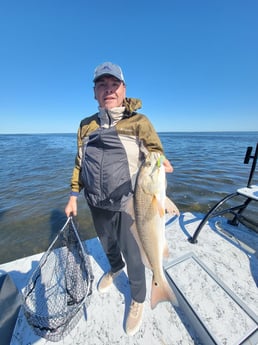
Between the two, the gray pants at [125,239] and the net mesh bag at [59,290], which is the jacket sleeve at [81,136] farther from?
the net mesh bag at [59,290]

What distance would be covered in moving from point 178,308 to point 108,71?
2923mm

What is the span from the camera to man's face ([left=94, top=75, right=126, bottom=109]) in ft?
5.92

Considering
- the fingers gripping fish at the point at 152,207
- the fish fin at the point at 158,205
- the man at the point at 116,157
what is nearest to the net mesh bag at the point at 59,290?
the man at the point at 116,157

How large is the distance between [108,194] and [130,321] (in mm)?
1557

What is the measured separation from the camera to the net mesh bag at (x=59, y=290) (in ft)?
5.53

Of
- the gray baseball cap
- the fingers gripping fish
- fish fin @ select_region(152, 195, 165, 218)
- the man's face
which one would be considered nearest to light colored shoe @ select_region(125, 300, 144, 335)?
the fingers gripping fish

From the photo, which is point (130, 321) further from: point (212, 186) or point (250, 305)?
point (212, 186)

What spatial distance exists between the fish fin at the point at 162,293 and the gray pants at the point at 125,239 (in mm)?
284

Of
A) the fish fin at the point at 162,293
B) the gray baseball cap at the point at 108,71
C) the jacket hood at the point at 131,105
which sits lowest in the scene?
the fish fin at the point at 162,293

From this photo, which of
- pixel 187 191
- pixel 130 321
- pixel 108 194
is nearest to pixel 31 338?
pixel 130 321

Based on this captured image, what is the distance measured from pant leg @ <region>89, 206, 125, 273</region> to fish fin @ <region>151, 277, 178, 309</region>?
71 centimetres

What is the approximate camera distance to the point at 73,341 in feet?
5.93

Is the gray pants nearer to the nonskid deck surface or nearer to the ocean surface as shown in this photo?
the nonskid deck surface

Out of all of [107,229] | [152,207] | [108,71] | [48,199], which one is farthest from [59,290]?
[48,199]
